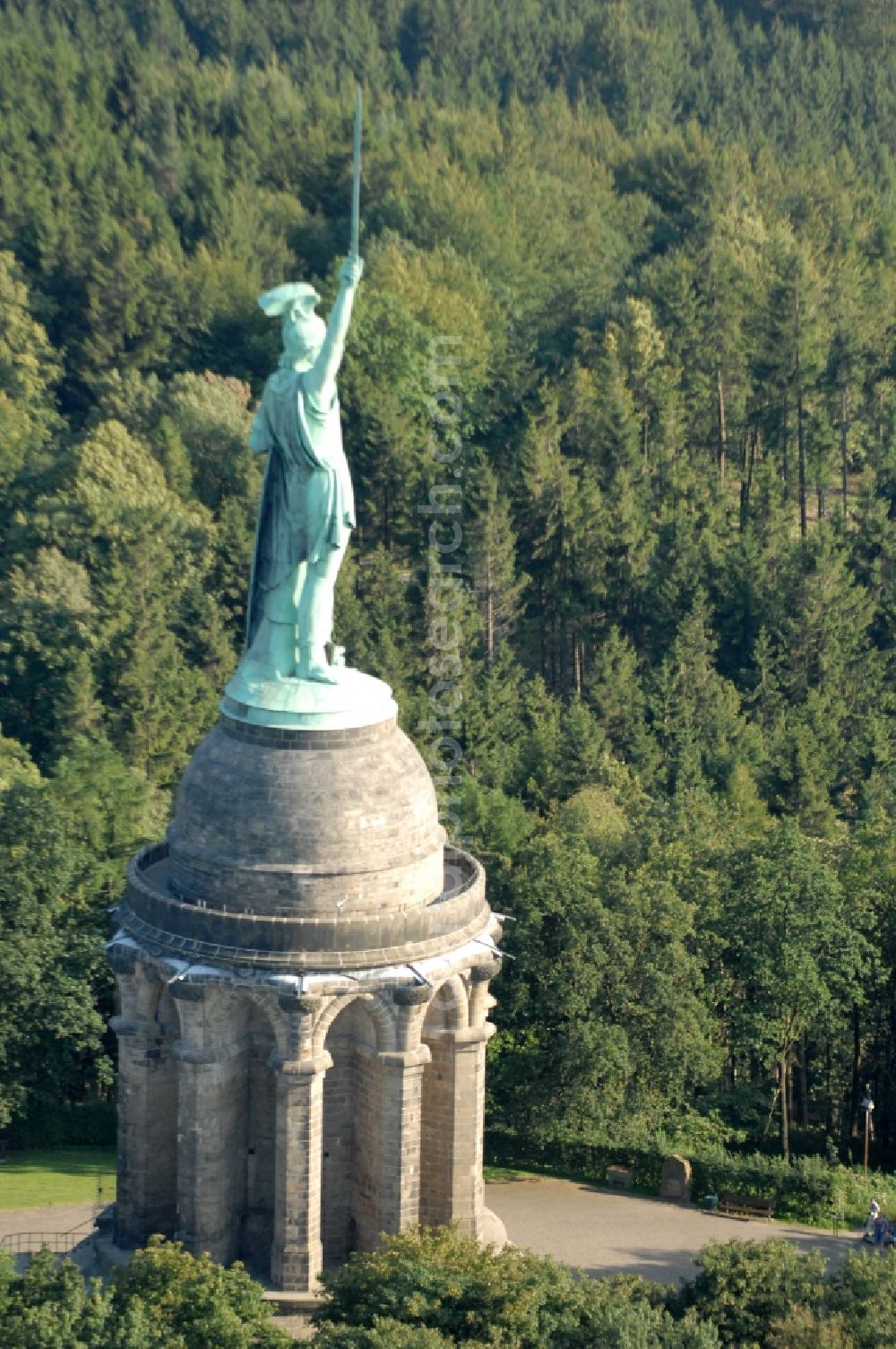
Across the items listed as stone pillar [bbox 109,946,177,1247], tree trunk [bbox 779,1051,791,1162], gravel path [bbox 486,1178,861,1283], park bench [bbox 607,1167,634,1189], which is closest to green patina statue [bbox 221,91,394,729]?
stone pillar [bbox 109,946,177,1247]

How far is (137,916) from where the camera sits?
57.4 metres

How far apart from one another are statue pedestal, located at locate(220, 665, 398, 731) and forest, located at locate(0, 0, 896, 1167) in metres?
15.4

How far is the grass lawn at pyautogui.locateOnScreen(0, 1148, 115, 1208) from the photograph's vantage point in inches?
2606

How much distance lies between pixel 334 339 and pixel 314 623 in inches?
229

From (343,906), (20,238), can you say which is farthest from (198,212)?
(343,906)

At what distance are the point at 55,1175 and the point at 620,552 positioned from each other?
44.2m

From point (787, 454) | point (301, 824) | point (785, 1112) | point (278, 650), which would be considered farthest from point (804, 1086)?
point (787, 454)

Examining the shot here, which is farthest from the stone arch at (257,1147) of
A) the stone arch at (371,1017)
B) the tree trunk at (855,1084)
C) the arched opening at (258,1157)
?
the tree trunk at (855,1084)

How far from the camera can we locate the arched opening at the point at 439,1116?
57.9 metres

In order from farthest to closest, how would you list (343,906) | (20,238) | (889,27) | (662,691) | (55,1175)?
(889,27)
(20,238)
(662,691)
(55,1175)
(343,906)

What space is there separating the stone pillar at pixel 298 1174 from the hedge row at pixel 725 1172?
12466 millimetres

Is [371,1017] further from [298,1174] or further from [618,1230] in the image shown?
[618,1230]

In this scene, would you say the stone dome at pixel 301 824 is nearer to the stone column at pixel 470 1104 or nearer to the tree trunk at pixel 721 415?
the stone column at pixel 470 1104

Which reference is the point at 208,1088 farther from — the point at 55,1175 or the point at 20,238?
the point at 20,238
